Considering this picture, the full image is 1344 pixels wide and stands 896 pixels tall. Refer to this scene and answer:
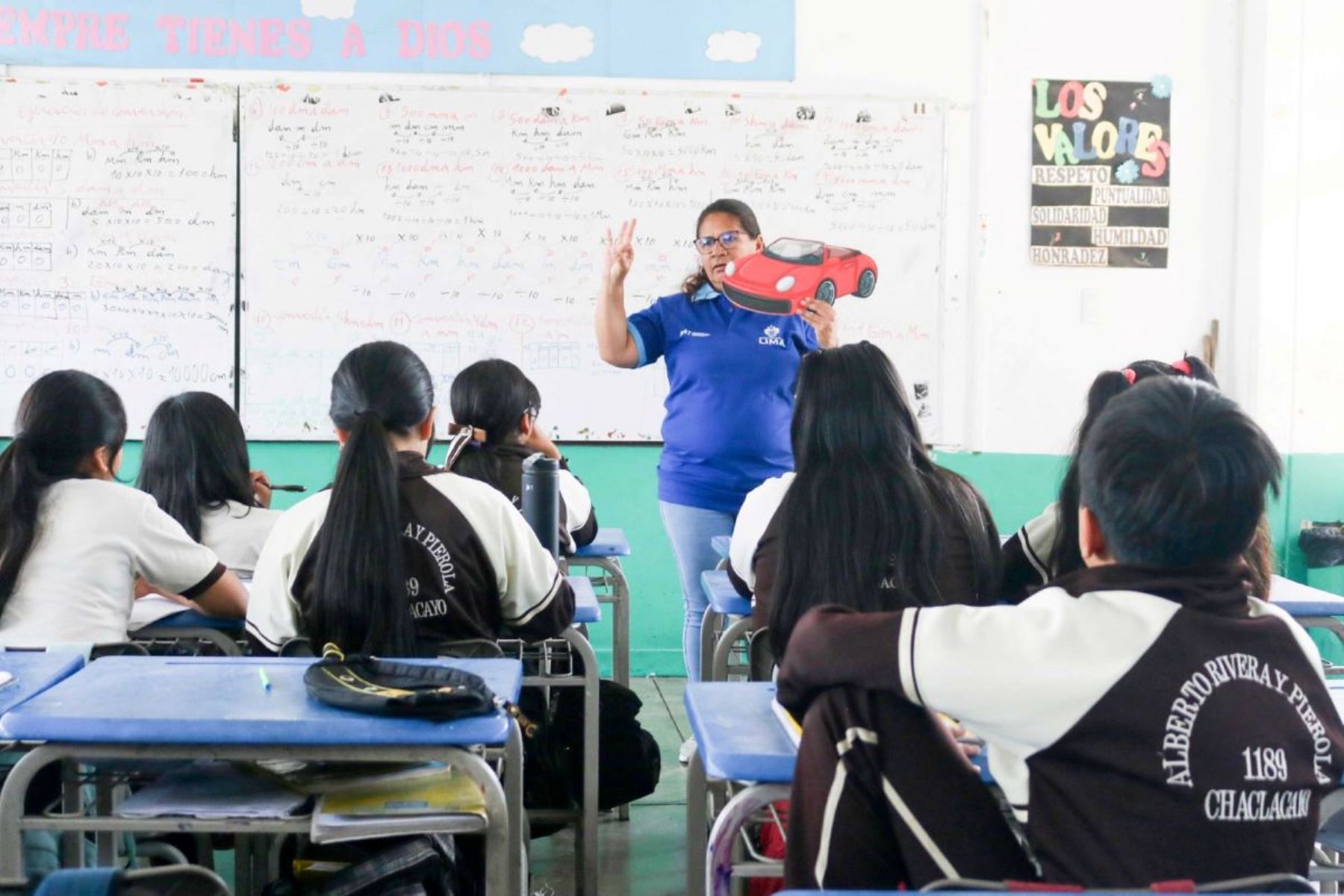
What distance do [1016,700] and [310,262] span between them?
400 centimetres

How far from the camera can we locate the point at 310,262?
4.78 m

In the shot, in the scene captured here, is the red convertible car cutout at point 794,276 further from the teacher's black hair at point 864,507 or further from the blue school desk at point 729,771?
the blue school desk at point 729,771

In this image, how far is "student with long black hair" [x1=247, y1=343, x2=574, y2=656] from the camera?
2193 millimetres

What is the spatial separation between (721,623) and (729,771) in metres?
1.83

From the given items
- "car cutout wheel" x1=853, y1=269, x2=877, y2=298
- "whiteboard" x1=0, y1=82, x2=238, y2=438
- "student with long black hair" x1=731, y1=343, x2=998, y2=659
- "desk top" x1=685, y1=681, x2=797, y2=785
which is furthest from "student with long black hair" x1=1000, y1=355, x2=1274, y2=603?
"whiteboard" x1=0, y1=82, x2=238, y2=438

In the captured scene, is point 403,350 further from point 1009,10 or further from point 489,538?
point 1009,10

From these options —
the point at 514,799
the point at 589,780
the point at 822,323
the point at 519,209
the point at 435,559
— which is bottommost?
the point at 589,780

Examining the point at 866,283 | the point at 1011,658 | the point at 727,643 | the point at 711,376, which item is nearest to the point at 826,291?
the point at 866,283

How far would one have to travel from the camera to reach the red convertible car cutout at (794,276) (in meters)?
3.93

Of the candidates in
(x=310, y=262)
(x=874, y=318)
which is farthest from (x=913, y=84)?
(x=310, y=262)

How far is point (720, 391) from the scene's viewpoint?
3.87 meters

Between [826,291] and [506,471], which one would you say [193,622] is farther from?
[826,291]

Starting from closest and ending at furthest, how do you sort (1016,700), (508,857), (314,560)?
(1016,700), (508,857), (314,560)

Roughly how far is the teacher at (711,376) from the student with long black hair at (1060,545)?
1.28 m
